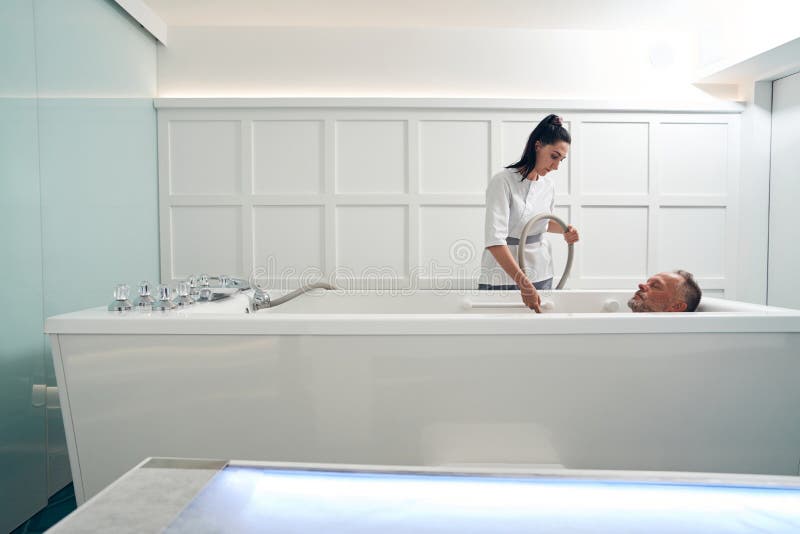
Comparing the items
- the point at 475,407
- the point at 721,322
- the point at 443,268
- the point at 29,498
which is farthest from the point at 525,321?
the point at 443,268

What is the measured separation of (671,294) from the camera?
187 cm

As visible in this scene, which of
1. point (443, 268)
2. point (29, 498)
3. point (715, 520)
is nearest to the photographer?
point (715, 520)

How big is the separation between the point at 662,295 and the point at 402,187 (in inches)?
75.9

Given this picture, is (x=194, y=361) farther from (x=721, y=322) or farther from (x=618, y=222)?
(x=618, y=222)

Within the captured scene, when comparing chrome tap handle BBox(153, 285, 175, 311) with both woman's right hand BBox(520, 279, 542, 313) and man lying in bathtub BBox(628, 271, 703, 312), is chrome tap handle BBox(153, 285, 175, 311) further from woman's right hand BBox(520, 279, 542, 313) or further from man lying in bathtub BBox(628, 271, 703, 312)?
man lying in bathtub BBox(628, 271, 703, 312)

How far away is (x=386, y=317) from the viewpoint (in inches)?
55.6

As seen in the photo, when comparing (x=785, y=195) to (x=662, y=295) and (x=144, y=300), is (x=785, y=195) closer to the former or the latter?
(x=662, y=295)

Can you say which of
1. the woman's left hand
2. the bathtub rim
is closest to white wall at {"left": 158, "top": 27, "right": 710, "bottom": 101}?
the woman's left hand

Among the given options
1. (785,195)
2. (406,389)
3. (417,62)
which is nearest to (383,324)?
(406,389)

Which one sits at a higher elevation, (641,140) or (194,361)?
(641,140)

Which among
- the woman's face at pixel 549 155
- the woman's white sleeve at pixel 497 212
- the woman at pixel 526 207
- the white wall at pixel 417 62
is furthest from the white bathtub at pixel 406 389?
the white wall at pixel 417 62

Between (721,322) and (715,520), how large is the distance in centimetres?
116

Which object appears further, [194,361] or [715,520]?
[194,361]

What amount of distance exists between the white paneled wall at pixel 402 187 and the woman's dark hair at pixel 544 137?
A: 1164 mm
